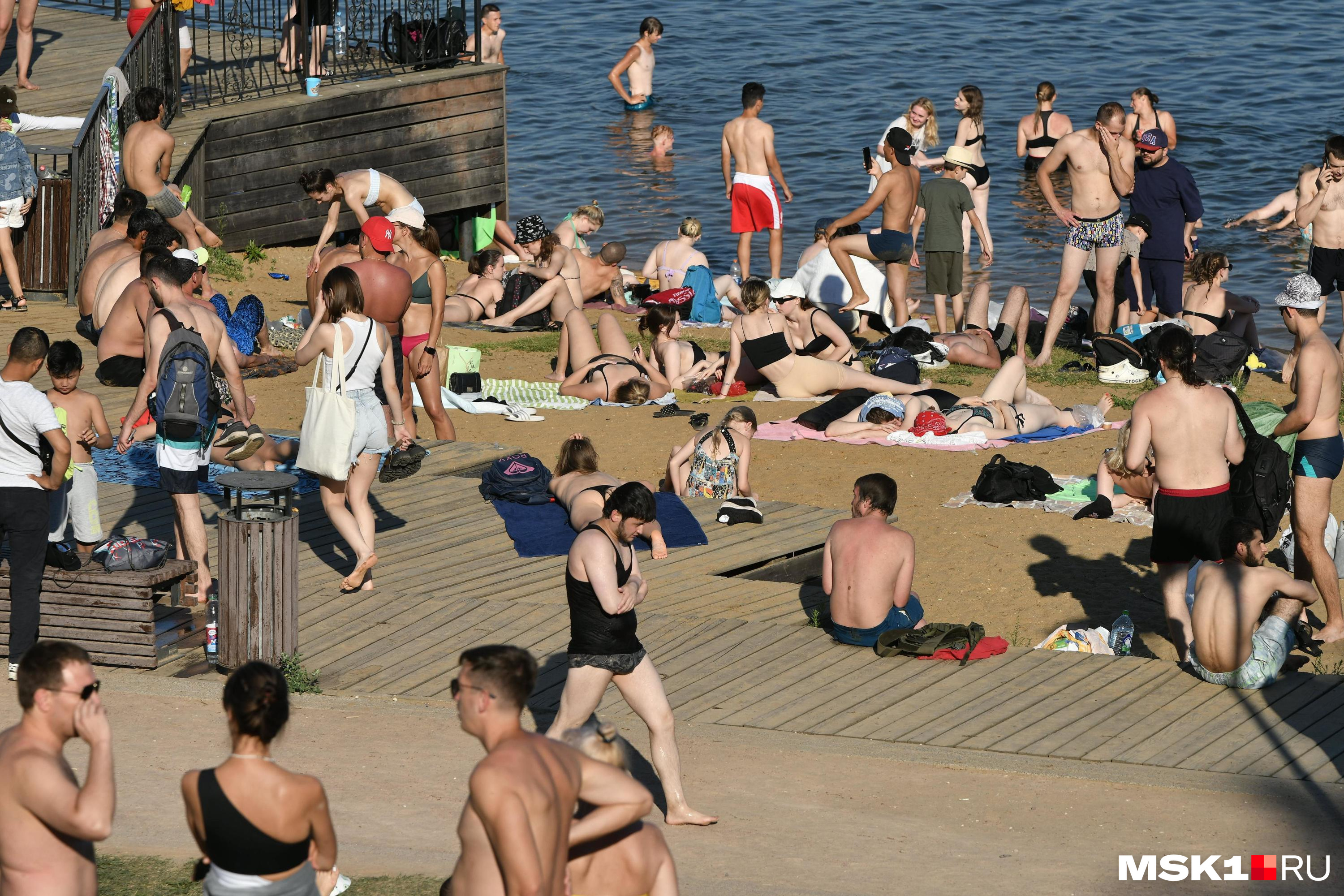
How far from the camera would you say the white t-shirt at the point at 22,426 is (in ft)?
21.5

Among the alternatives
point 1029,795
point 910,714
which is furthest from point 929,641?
point 1029,795

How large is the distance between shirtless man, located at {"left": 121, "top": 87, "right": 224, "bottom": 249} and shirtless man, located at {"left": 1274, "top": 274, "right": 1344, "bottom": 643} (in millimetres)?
8295

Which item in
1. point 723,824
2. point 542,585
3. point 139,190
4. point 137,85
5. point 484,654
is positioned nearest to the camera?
point 484,654

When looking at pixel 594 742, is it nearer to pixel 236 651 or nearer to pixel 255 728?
pixel 255 728

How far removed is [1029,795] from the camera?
5996 mm

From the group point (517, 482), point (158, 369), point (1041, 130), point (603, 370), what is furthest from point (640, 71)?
point (158, 369)

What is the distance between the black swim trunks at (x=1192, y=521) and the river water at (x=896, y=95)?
8.83 metres

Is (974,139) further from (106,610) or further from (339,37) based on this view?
(106,610)

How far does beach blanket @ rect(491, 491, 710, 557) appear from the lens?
8750 mm

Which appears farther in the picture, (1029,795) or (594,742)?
(1029,795)

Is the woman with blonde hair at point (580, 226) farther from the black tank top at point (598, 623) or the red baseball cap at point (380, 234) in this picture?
the black tank top at point (598, 623)

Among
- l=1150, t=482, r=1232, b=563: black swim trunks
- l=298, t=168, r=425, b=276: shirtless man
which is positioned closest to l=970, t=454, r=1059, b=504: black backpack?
l=1150, t=482, r=1232, b=563: black swim trunks

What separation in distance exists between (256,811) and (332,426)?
3.87 metres

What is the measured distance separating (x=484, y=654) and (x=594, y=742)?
16.7 inches
